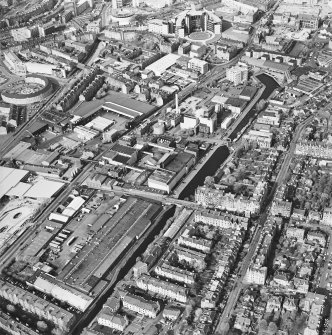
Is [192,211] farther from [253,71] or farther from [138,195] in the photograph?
[253,71]

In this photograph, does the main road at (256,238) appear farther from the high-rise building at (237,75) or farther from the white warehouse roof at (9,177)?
the white warehouse roof at (9,177)

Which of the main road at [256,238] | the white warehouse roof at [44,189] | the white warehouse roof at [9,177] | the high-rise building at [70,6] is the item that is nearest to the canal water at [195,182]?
the main road at [256,238]

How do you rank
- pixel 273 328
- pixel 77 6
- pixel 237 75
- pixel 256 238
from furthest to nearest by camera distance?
pixel 77 6 < pixel 237 75 < pixel 256 238 < pixel 273 328

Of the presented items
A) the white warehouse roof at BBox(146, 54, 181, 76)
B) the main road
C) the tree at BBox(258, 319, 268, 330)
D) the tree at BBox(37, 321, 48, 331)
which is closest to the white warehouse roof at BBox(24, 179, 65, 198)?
the tree at BBox(37, 321, 48, 331)

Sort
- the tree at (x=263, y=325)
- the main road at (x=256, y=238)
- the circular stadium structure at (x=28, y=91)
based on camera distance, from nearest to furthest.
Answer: the tree at (x=263, y=325) → the main road at (x=256, y=238) → the circular stadium structure at (x=28, y=91)

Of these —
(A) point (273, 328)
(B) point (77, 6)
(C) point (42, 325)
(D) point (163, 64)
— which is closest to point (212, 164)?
(A) point (273, 328)

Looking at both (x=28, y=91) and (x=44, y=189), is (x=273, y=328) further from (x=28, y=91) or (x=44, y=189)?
(x=28, y=91)

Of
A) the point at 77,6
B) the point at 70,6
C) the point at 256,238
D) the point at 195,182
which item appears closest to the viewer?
the point at 256,238

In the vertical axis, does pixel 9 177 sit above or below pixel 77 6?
above
